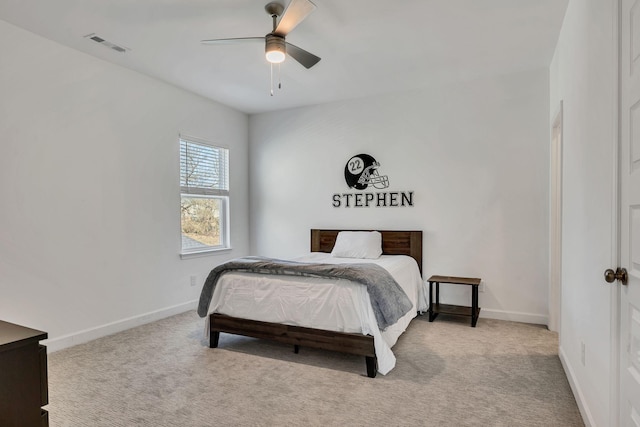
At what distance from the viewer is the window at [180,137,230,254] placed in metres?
4.71

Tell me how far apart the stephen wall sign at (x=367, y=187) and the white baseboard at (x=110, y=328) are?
2.49 meters

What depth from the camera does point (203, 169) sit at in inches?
196

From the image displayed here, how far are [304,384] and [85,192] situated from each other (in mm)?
2760

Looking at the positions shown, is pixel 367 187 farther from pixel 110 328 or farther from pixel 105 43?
pixel 110 328

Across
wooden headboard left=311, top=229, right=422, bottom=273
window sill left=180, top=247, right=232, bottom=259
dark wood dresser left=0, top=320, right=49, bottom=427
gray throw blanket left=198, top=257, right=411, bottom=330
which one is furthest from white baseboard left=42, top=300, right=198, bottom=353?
wooden headboard left=311, top=229, right=422, bottom=273

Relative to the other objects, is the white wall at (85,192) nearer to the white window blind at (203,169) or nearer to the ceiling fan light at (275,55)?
the white window blind at (203,169)

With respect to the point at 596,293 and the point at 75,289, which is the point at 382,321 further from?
the point at 75,289

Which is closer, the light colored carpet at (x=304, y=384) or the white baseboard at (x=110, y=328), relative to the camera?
the light colored carpet at (x=304, y=384)

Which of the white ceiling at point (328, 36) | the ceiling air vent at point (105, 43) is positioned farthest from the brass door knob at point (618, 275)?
the ceiling air vent at point (105, 43)

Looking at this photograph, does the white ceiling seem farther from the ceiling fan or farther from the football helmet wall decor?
the football helmet wall decor

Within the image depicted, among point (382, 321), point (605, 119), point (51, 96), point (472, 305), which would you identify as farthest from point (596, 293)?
point (51, 96)

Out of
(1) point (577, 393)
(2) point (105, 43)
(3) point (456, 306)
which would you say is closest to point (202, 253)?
(2) point (105, 43)

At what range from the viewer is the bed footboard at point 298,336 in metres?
2.74

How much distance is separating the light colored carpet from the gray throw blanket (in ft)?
1.40
